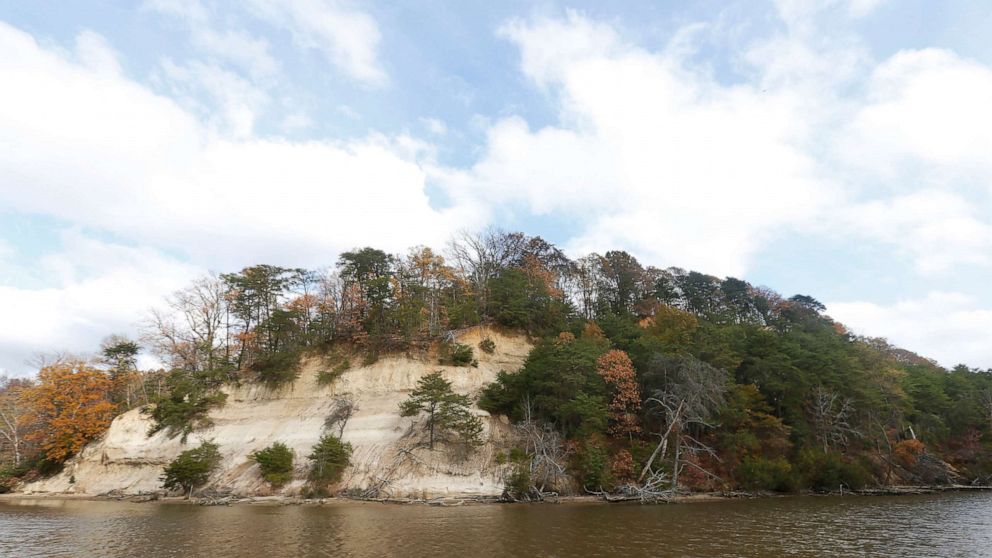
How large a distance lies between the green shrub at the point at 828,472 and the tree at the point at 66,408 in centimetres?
5841

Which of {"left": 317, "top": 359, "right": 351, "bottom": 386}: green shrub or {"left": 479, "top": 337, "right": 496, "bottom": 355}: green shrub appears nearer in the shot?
{"left": 317, "top": 359, "right": 351, "bottom": 386}: green shrub

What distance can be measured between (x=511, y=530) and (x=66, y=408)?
4479cm

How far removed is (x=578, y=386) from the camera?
36.6m

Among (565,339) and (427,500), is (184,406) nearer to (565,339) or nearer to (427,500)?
(427,500)

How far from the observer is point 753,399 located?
39344mm

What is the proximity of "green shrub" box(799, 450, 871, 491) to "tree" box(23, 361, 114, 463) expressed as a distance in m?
58.4

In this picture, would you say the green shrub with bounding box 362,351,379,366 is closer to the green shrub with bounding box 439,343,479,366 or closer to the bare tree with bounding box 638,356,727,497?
the green shrub with bounding box 439,343,479,366

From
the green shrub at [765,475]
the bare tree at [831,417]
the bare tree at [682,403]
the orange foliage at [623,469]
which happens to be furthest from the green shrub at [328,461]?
the bare tree at [831,417]

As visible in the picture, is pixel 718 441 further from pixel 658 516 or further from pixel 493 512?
pixel 493 512

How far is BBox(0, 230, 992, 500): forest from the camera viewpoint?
116 feet

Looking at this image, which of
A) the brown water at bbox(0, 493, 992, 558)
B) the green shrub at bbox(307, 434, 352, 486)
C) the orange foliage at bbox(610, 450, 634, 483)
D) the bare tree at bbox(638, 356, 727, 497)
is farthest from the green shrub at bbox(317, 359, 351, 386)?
the bare tree at bbox(638, 356, 727, 497)

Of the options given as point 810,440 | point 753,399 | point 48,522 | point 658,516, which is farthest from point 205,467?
point 810,440

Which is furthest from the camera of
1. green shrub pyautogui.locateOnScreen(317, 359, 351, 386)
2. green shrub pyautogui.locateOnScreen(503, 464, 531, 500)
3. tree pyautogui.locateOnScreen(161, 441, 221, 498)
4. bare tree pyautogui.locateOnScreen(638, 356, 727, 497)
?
green shrub pyautogui.locateOnScreen(317, 359, 351, 386)

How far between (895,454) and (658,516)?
3054 cm
